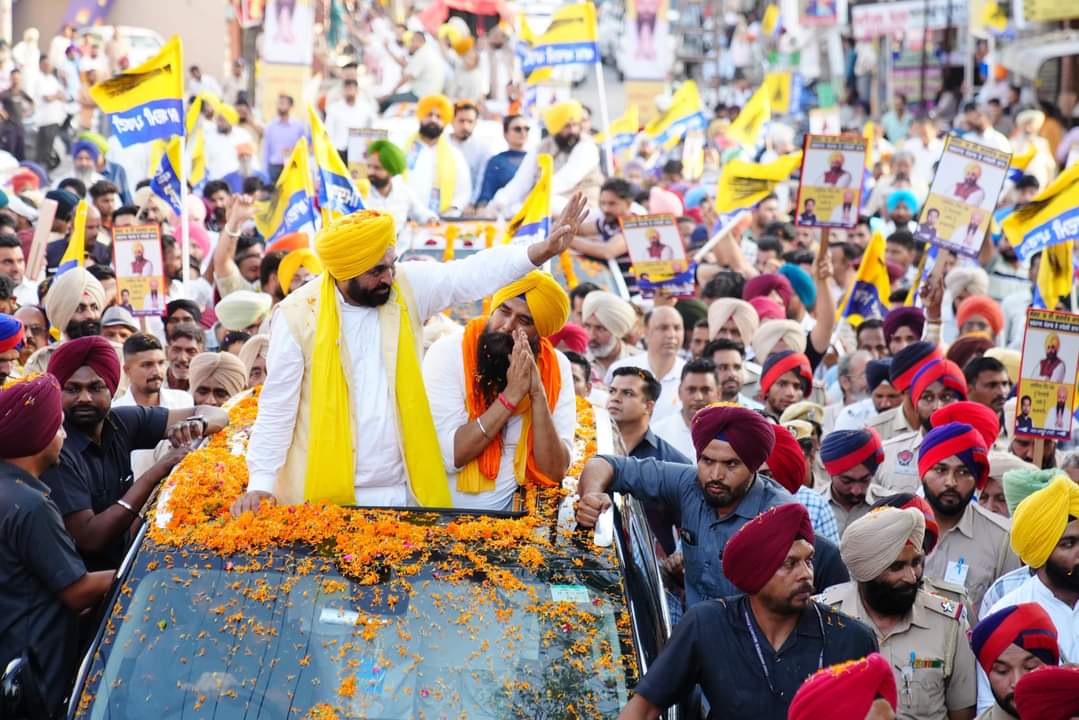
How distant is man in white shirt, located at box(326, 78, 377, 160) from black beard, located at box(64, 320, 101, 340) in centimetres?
1249

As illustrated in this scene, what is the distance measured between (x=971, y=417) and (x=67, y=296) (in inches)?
212

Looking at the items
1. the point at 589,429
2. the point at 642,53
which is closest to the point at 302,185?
the point at 589,429

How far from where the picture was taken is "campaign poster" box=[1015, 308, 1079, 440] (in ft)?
31.0

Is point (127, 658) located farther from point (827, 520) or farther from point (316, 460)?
point (827, 520)

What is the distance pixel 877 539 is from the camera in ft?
20.5

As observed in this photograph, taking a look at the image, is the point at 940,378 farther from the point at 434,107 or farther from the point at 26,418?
the point at 434,107

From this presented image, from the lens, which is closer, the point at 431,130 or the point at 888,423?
the point at 888,423

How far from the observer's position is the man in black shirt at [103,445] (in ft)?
21.4

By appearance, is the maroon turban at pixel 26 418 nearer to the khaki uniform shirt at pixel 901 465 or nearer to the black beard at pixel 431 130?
the khaki uniform shirt at pixel 901 465

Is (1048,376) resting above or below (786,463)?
below

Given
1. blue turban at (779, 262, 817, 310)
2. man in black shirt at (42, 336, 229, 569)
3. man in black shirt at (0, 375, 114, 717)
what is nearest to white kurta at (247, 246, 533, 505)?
man in black shirt at (42, 336, 229, 569)

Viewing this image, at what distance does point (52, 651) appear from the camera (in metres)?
5.84

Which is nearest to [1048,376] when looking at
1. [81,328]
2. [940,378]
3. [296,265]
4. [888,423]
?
[940,378]

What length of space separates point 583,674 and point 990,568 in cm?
308
